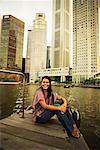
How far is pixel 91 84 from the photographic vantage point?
203 feet

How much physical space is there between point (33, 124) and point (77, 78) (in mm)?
72083

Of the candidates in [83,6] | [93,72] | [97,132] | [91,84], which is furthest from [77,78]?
[97,132]

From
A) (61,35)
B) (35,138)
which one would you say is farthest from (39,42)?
(35,138)

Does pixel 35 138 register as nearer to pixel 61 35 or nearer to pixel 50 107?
pixel 50 107

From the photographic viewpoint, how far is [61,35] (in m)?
113

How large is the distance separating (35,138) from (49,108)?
0.60m

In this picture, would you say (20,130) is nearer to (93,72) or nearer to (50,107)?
(50,107)

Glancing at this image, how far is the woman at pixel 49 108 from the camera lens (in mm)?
2727

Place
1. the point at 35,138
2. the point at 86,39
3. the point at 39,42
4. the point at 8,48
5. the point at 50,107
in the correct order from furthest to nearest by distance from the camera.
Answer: the point at 86,39 → the point at 39,42 → the point at 8,48 → the point at 50,107 → the point at 35,138

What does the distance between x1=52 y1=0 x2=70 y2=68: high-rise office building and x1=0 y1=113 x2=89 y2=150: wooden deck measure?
99.3 metres

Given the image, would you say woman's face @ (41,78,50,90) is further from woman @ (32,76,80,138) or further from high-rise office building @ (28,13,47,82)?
high-rise office building @ (28,13,47,82)

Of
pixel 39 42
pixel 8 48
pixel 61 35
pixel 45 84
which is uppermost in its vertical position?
pixel 61 35

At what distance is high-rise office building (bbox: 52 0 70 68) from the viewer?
10400 centimetres

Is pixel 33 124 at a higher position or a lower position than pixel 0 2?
lower
